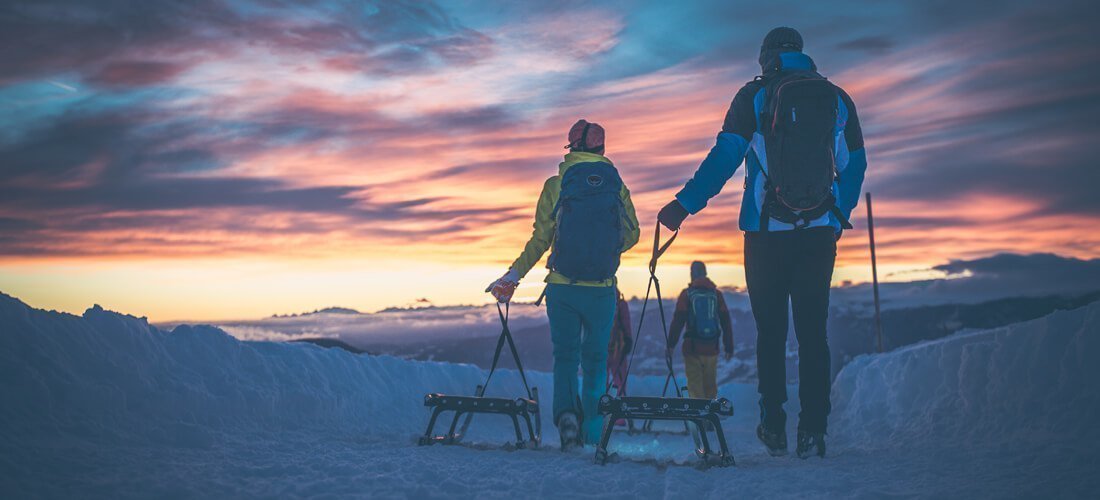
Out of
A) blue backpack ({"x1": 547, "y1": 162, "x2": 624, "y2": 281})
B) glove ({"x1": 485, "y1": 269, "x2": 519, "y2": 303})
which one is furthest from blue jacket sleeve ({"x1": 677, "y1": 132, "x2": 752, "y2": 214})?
glove ({"x1": 485, "y1": 269, "x2": 519, "y2": 303})

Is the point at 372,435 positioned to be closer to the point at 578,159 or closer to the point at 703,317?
the point at 578,159

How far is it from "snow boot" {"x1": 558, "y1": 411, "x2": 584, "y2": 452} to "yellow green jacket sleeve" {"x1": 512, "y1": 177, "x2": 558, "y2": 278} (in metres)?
1.21

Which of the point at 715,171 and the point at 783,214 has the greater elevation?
the point at 715,171

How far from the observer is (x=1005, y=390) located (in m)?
5.53

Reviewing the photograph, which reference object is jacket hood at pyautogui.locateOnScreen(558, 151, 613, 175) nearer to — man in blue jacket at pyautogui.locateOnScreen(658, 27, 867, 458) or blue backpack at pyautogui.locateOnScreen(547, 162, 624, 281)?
blue backpack at pyautogui.locateOnScreen(547, 162, 624, 281)

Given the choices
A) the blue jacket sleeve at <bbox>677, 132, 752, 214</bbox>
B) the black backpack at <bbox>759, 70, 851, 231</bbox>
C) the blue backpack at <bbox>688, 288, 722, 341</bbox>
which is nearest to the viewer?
the black backpack at <bbox>759, 70, 851, 231</bbox>

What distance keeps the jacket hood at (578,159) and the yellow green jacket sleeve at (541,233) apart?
0.12 metres

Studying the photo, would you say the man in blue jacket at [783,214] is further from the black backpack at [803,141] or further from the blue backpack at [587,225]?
the blue backpack at [587,225]

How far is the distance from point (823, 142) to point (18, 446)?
17.2ft

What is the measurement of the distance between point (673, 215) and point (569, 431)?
1.83 meters

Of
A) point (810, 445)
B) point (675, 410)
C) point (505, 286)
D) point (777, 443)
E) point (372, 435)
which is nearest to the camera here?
point (675, 410)

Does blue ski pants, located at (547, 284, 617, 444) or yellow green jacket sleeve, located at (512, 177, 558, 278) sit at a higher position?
yellow green jacket sleeve, located at (512, 177, 558, 278)

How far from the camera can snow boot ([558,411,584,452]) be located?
5.65m

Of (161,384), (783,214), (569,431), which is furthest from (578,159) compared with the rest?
(161,384)
